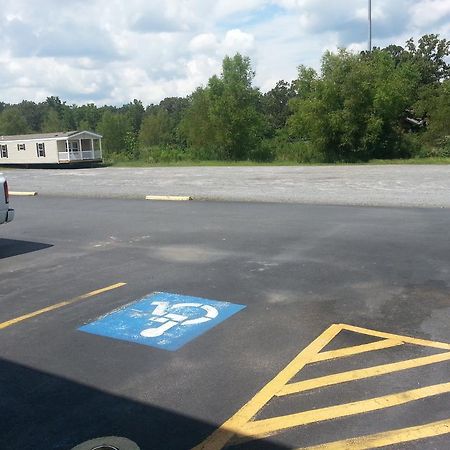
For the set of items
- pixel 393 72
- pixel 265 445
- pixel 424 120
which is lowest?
pixel 265 445

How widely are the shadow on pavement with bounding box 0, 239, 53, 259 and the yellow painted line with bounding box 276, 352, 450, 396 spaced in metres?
6.73

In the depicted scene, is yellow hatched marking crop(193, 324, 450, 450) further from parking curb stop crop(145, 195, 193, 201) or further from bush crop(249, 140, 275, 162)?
bush crop(249, 140, 275, 162)

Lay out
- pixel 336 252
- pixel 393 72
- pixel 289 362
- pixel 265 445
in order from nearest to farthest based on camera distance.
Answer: pixel 265 445
pixel 289 362
pixel 336 252
pixel 393 72

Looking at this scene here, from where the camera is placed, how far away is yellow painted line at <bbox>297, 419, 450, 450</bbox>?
10.5ft

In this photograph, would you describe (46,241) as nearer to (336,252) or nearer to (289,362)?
(336,252)

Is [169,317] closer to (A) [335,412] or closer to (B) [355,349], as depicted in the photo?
(B) [355,349]

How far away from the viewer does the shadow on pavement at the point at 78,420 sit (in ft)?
11.0

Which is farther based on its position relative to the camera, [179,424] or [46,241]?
[46,241]

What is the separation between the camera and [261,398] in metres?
3.82

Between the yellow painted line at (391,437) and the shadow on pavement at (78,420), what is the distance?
15.2 inches

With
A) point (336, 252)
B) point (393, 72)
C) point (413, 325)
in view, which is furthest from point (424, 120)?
point (413, 325)

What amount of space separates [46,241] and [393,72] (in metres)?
47.7

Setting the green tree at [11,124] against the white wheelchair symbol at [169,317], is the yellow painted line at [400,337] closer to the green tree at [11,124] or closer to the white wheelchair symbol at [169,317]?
the white wheelchair symbol at [169,317]

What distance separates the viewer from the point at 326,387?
3.95 m
